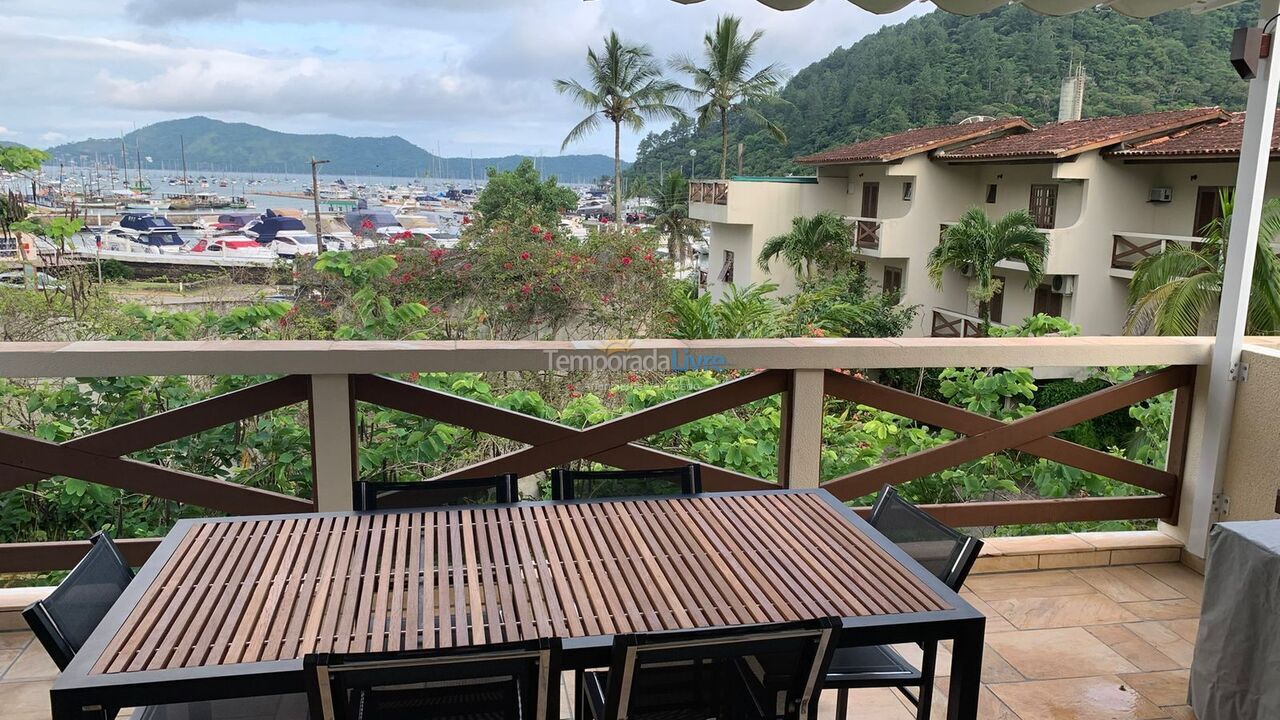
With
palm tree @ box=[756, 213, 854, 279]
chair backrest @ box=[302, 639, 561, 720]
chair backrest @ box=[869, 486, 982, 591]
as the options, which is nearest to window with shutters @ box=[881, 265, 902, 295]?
palm tree @ box=[756, 213, 854, 279]

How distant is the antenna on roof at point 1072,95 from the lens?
2047 centimetres

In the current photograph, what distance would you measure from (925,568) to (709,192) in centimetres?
2267

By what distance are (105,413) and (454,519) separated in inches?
82.9

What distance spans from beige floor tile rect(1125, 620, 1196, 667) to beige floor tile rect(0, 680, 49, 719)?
3.32m

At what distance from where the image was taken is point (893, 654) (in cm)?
202

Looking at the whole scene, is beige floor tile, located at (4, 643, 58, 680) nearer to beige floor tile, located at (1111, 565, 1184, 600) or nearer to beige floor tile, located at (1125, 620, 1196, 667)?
beige floor tile, located at (1125, 620, 1196, 667)

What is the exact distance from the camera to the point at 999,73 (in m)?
20.6

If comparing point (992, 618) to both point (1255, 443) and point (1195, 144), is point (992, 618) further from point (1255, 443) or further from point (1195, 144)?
point (1195, 144)

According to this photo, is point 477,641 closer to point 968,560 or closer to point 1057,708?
point 968,560

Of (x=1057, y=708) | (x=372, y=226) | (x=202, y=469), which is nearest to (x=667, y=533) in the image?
(x=1057, y=708)

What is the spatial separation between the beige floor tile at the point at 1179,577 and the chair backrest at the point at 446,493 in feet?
8.96

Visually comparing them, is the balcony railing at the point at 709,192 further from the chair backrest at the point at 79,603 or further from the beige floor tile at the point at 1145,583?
the chair backrest at the point at 79,603

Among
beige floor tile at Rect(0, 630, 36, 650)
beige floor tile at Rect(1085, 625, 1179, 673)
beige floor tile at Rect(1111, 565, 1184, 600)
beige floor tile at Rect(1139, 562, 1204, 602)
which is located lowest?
beige floor tile at Rect(1139, 562, 1204, 602)

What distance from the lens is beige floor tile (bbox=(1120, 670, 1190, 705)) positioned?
261 centimetres
